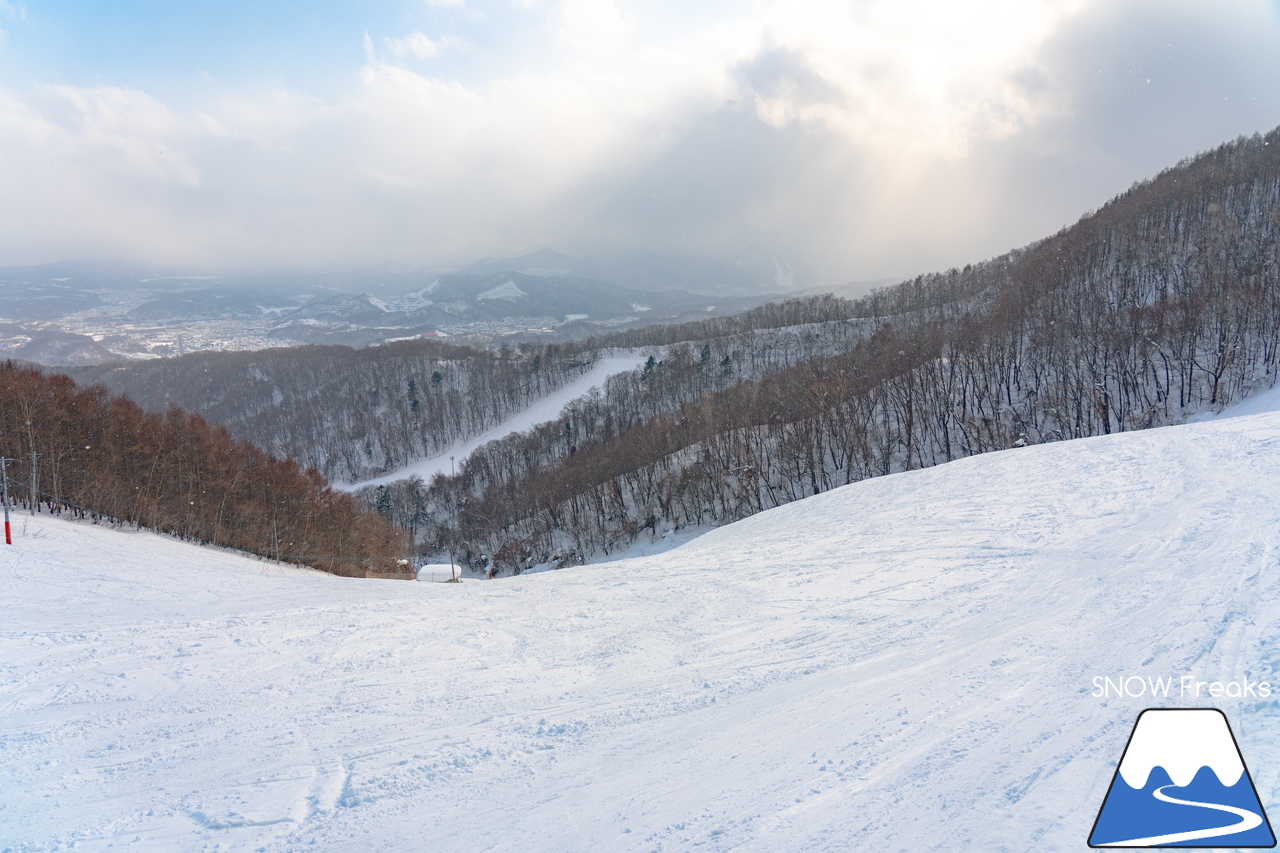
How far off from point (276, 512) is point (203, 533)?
821 centimetres

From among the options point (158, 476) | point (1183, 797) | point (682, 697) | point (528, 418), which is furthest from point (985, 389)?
point (528, 418)

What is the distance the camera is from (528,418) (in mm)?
120750

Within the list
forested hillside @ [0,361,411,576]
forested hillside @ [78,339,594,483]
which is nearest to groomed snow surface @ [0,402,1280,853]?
forested hillside @ [0,361,411,576]

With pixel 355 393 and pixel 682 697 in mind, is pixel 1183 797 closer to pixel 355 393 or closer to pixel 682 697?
pixel 682 697

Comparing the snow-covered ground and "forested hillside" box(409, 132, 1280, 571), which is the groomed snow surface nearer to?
"forested hillside" box(409, 132, 1280, 571)

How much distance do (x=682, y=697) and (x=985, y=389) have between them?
182 feet

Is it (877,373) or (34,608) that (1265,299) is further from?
(34,608)

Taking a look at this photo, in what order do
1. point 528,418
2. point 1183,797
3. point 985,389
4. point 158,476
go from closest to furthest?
point 1183,797
point 158,476
point 985,389
point 528,418

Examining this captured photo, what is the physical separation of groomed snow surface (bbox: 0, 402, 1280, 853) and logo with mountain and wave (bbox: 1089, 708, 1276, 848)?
21 cm

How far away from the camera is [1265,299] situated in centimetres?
4259

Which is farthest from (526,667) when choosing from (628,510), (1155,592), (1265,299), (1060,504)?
(1265,299)

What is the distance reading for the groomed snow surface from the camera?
16.4ft

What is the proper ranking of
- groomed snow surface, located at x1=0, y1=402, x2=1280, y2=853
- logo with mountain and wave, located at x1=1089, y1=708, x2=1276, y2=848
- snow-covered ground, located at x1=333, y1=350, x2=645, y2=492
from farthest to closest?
snow-covered ground, located at x1=333, y1=350, x2=645, y2=492 → groomed snow surface, located at x1=0, y1=402, x2=1280, y2=853 → logo with mountain and wave, located at x1=1089, y1=708, x2=1276, y2=848

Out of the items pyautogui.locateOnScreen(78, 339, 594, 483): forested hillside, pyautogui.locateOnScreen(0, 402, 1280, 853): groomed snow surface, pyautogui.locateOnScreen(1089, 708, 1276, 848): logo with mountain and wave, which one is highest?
pyautogui.locateOnScreen(78, 339, 594, 483): forested hillside
